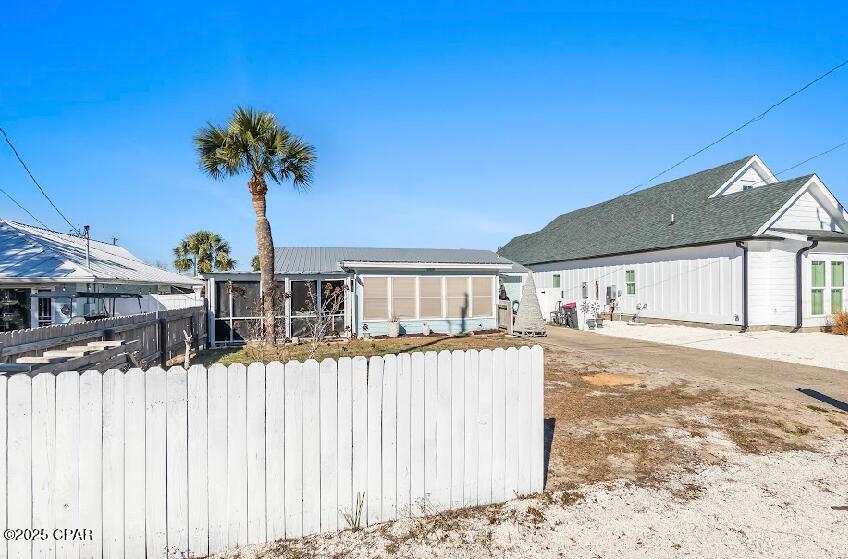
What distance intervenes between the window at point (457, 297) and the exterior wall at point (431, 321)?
21 cm

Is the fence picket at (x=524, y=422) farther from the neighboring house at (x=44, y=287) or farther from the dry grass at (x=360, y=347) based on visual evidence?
the neighboring house at (x=44, y=287)

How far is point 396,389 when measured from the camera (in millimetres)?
3670

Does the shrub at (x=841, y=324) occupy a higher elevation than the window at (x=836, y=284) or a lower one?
lower

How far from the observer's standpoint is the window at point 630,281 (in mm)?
22922

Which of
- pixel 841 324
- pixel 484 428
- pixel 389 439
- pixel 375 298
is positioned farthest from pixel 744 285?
pixel 389 439

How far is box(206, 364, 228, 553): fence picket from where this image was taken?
325cm

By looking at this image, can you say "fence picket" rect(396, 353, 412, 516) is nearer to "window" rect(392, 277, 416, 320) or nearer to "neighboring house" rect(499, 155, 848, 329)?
"window" rect(392, 277, 416, 320)

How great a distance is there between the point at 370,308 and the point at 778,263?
54.1 ft

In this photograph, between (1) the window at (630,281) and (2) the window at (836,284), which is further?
(1) the window at (630,281)

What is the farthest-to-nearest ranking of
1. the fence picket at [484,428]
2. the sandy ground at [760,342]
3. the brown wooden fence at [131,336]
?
the sandy ground at [760,342] → the brown wooden fence at [131,336] → the fence picket at [484,428]

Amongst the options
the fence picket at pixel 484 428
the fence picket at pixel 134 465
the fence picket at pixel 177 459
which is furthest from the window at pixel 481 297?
the fence picket at pixel 134 465

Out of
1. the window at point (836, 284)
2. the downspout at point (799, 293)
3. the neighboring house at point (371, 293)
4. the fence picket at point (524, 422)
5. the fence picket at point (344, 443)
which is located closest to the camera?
the fence picket at point (344, 443)

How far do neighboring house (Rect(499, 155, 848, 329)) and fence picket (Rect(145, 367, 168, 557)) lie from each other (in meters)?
20.3

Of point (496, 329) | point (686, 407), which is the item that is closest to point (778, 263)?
point (496, 329)
